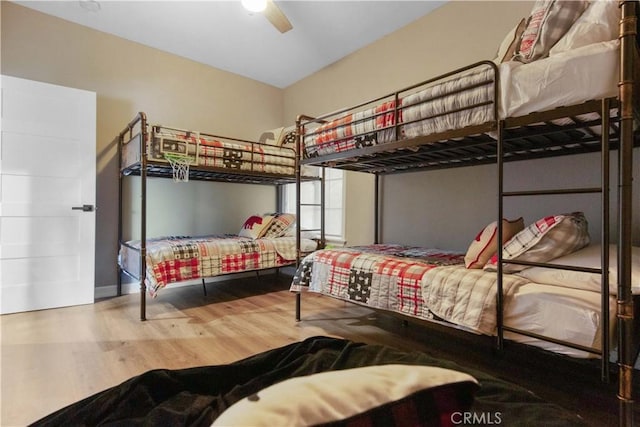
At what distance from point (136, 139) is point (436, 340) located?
2942 millimetres

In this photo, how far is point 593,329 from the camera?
1161mm

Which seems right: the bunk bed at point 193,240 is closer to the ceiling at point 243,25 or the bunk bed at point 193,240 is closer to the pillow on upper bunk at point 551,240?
the ceiling at point 243,25

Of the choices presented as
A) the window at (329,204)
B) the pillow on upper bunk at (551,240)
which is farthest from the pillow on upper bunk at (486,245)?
the window at (329,204)

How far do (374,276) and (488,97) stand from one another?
1156 mm

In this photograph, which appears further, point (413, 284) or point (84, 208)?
point (84, 208)

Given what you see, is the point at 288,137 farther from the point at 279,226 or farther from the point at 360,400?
the point at 360,400

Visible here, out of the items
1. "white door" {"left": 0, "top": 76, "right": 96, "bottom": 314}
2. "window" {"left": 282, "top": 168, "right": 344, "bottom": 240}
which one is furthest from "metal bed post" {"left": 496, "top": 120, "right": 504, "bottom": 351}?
"white door" {"left": 0, "top": 76, "right": 96, "bottom": 314}

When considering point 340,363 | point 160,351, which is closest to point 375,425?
point 340,363

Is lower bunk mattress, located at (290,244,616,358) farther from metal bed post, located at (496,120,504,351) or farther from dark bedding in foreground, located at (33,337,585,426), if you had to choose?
dark bedding in foreground, located at (33,337,585,426)

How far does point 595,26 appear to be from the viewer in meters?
1.26

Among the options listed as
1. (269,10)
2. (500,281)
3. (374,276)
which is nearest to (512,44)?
(500,281)

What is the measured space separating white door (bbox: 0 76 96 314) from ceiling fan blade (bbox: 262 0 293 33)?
74.3 inches

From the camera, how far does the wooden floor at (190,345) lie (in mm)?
1519

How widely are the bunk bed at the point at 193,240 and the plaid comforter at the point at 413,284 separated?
587 millimetres
